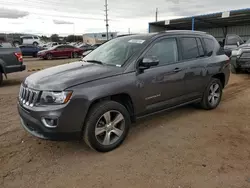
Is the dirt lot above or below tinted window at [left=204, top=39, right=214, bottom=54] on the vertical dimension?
below

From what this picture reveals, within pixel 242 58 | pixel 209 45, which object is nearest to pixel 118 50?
pixel 209 45

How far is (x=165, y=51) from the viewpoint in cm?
405

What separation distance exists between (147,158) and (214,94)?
2862 millimetres

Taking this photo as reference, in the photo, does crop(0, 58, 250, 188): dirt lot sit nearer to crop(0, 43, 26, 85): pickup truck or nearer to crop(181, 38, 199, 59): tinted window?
crop(181, 38, 199, 59): tinted window

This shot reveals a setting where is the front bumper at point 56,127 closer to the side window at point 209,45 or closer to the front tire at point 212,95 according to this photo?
the front tire at point 212,95

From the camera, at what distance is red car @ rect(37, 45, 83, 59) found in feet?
70.7

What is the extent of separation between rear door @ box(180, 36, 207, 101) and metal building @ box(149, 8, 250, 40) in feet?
63.0

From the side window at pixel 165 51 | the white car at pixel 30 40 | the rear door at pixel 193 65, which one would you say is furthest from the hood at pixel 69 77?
the white car at pixel 30 40

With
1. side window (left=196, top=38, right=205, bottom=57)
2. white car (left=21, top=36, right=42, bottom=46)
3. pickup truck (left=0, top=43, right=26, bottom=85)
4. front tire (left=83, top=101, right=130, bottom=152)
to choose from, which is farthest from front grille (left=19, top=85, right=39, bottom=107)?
white car (left=21, top=36, right=42, bottom=46)

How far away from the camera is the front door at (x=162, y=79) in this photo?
12.0ft

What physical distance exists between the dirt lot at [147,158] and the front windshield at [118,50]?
1367mm

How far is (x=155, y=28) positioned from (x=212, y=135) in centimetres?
2621

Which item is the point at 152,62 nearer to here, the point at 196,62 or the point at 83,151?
the point at 196,62

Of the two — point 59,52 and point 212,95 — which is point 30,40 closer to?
point 59,52
